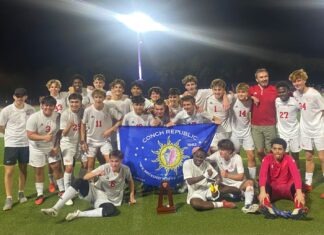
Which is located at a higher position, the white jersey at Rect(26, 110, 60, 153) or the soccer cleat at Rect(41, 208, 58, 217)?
the white jersey at Rect(26, 110, 60, 153)

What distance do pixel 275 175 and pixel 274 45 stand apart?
125ft

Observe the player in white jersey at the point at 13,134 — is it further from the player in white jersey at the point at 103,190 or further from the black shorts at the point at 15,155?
the player in white jersey at the point at 103,190

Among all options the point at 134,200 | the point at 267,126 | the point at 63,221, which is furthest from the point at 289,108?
the point at 63,221

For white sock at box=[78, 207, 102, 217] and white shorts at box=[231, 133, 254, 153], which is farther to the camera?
white shorts at box=[231, 133, 254, 153]

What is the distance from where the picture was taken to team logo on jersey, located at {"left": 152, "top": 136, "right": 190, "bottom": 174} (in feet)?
22.8

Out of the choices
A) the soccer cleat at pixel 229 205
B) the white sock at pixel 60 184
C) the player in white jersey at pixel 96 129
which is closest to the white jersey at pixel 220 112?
the soccer cleat at pixel 229 205

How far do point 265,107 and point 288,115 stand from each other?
40 centimetres

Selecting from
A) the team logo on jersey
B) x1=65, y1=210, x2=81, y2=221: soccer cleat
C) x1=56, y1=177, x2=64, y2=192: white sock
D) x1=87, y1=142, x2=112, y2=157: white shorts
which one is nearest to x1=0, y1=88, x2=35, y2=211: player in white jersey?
x1=56, y1=177, x2=64, y2=192: white sock

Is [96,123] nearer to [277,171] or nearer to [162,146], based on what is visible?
[162,146]

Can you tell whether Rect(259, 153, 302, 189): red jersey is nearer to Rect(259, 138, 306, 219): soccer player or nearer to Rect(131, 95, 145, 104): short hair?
Rect(259, 138, 306, 219): soccer player

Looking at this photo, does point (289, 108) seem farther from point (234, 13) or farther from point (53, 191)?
point (234, 13)

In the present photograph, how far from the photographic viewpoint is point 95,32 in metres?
42.4

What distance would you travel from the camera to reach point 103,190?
6129 millimetres

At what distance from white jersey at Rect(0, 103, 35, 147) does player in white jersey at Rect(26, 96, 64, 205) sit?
17cm
